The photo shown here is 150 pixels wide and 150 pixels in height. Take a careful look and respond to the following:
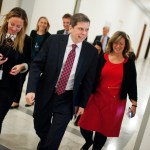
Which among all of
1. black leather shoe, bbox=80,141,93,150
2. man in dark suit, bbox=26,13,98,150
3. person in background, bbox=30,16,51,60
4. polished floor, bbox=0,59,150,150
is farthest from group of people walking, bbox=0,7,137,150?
person in background, bbox=30,16,51,60

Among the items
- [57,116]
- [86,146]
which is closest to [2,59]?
[57,116]

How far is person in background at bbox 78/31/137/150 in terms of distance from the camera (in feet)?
10.8

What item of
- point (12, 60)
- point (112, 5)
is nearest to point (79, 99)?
point (12, 60)

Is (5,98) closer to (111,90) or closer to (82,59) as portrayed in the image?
(82,59)

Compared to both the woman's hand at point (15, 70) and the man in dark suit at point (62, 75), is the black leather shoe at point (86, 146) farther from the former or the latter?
the woman's hand at point (15, 70)

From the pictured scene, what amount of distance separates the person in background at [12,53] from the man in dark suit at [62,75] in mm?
248

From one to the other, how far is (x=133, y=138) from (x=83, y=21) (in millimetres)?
2858

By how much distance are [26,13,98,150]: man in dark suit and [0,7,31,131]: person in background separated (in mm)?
248

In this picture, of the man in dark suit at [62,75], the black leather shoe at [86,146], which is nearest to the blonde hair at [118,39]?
the man in dark suit at [62,75]

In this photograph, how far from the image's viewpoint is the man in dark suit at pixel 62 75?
2.75 m

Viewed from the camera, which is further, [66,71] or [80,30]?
[66,71]

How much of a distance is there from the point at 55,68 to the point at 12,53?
19.6 inches

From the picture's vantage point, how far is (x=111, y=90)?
3.30 m

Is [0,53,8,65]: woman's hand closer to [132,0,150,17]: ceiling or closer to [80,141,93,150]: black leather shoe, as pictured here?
[80,141,93,150]: black leather shoe
